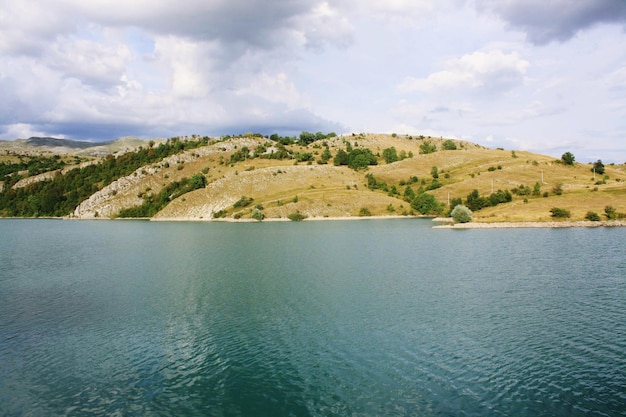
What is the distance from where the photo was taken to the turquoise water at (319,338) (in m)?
23.3

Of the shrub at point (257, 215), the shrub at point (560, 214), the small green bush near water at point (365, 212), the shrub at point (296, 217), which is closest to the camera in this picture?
the shrub at point (560, 214)

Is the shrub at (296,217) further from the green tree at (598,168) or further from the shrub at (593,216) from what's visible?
the green tree at (598,168)

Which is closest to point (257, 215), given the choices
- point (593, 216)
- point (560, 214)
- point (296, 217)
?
point (296, 217)

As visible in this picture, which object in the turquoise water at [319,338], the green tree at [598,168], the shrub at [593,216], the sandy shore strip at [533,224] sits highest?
the green tree at [598,168]

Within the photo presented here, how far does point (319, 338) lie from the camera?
32.3 metres

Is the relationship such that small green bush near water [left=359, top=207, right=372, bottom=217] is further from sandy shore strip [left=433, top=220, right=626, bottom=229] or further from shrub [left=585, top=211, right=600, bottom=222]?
shrub [left=585, top=211, right=600, bottom=222]

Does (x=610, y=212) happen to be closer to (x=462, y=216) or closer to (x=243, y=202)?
(x=462, y=216)

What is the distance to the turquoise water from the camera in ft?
76.5

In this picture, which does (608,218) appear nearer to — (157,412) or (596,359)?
(596,359)

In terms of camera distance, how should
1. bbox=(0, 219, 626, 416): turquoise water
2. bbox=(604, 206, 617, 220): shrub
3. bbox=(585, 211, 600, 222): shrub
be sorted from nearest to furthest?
bbox=(0, 219, 626, 416): turquoise water → bbox=(585, 211, 600, 222): shrub → bbox=(604, 206, 617, 220): shrub

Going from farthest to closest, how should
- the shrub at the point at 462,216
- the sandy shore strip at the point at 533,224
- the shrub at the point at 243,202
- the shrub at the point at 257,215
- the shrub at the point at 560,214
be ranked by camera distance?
the shrub at the point at 243,202 → the shrub at the point at 257,215 → the shrub at the point at 462,216 → the shrub at the point at 560,214 → the sandy shore strip at the point at 533,224

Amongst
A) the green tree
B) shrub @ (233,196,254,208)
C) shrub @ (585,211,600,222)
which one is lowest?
shrub @ (585,211,600,222)

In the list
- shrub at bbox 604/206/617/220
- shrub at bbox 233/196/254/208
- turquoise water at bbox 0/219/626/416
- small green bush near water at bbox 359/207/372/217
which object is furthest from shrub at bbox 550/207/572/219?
shrub at bbox 233/196/254/208

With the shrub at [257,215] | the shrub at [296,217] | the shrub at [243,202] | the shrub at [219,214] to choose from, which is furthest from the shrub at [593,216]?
the shrub at [219,214]
